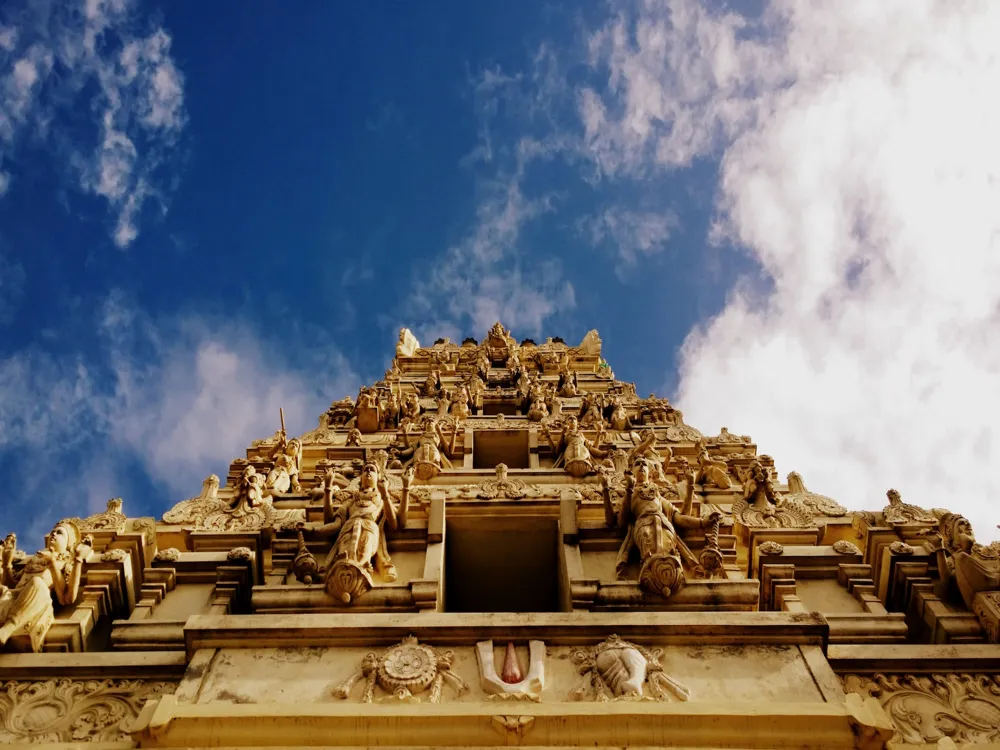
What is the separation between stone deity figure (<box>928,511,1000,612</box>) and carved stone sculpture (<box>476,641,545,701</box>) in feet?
22.2

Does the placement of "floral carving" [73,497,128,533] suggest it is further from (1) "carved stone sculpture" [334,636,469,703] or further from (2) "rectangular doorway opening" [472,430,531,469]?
(2) "rectangular doorway opening" [472,430,531,469]

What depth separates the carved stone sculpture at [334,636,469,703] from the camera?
9.95 meters

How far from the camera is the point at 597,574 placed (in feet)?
45.6

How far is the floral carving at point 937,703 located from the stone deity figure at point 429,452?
9928mm

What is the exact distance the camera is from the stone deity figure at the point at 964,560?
12969 millimetres

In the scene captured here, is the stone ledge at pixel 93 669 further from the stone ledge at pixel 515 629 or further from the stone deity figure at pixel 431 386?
the stone deity figure at pixel 431 386

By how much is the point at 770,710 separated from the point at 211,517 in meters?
10.8

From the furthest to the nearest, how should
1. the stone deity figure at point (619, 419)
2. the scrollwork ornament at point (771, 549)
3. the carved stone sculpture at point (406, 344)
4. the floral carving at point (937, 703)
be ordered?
the carved stone sculpture at point (406, 344)
the stone deity figure at point (619, 419)
the scrollwork ornament at point (771, 549)
the floral carving at point (937, 703)

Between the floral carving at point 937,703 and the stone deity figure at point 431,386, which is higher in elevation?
the stone deity figure at point 431,386

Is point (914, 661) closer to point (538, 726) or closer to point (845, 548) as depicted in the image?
point (845, 548)

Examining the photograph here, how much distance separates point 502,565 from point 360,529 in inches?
132

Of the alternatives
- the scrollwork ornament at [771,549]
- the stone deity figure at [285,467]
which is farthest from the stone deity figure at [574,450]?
the stone deity figure at [285,467]

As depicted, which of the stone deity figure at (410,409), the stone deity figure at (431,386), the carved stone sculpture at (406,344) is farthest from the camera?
the carved stone sculpture at (406,344)

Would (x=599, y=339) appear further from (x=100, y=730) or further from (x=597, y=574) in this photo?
(x=100, y=730)
